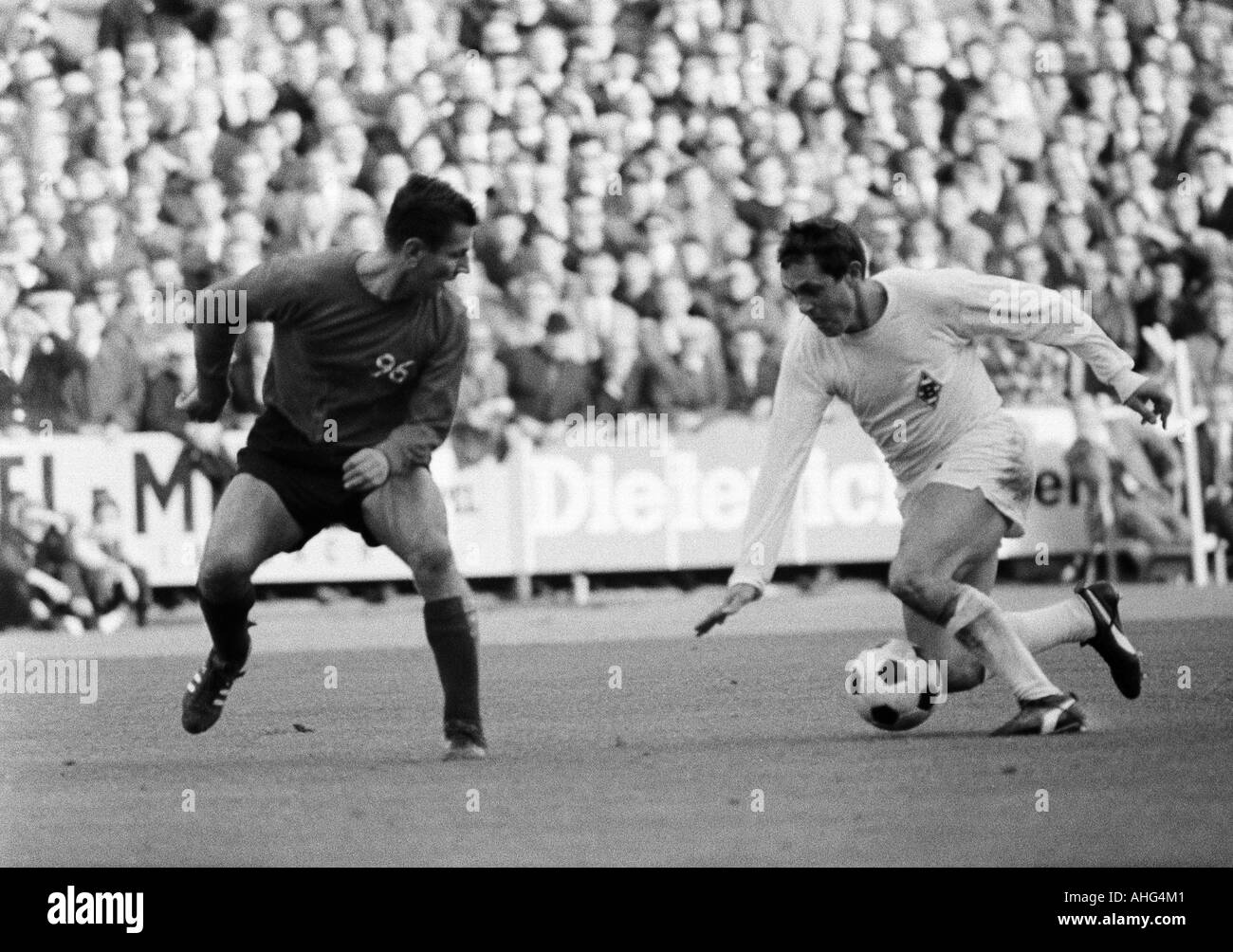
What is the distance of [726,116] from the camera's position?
11992 mm

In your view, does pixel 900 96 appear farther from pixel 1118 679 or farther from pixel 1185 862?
pixel 1185 862

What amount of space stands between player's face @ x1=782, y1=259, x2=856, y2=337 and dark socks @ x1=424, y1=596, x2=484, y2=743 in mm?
1196

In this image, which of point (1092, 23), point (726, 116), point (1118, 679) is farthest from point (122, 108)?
point (1118, 679)

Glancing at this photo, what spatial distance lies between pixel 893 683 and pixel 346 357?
172cm

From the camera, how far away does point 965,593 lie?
6.69m

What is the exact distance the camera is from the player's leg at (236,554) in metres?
6.77

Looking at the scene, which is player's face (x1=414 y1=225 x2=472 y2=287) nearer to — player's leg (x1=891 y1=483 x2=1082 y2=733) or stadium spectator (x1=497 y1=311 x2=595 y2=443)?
player's leg (x1=891 y1=483 x2=1082 y2=733)

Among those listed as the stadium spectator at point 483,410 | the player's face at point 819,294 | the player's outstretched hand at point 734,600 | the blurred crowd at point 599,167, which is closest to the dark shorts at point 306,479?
the player's outstretched hand at point 734,600

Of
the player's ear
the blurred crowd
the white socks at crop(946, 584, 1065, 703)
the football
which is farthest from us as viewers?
→ the blurred crowd

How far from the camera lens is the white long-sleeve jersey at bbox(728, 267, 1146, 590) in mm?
6754

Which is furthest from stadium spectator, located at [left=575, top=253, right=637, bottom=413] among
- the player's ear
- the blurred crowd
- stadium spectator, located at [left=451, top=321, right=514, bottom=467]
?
the player's ear

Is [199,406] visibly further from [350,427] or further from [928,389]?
[928,389]

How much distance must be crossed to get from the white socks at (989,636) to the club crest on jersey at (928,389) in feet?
1.74

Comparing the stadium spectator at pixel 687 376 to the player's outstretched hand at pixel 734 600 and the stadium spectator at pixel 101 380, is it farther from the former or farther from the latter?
the player's outstretched hand at pixel 734 600
